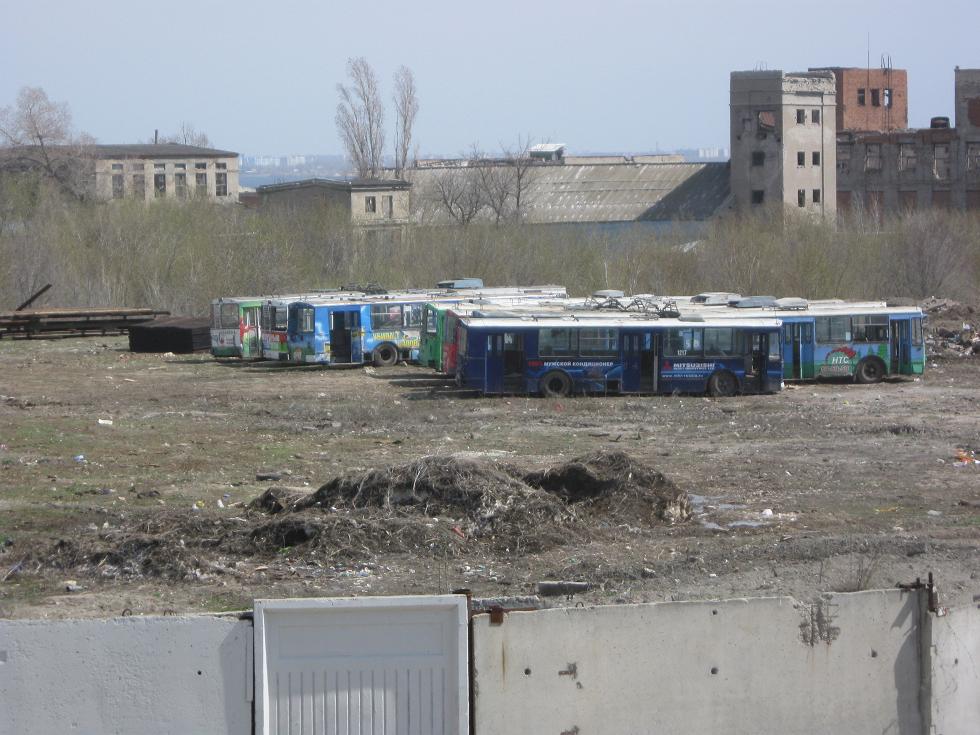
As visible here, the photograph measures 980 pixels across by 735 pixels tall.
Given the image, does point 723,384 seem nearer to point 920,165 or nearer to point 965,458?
point 965,458

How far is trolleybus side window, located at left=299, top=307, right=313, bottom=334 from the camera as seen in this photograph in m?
37.9

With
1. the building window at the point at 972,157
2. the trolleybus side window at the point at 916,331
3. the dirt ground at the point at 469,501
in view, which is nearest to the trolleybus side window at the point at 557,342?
the dirt ground at the point at 469,501

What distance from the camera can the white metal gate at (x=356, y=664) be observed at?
7.94 meters

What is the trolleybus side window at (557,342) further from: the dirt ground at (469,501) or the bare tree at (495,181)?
the bare tree at (495,181)

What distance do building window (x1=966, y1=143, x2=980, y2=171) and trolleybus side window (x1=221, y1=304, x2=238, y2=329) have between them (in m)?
54.6

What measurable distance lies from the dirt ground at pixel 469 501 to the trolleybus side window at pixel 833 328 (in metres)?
4.07

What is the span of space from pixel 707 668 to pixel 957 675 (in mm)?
1687

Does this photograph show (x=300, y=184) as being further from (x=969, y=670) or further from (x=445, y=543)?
(x=969, y=670)

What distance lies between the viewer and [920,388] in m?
33.1

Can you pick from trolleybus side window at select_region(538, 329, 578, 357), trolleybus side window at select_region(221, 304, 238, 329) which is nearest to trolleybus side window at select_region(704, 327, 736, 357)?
trolleybus side window at select_region(538, 329, 578, 357)

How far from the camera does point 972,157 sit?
8019cm

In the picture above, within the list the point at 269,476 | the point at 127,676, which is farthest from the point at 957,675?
the point at 269,476

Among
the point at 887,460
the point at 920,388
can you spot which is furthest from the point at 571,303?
the point at 887,460

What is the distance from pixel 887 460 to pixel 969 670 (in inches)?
533
